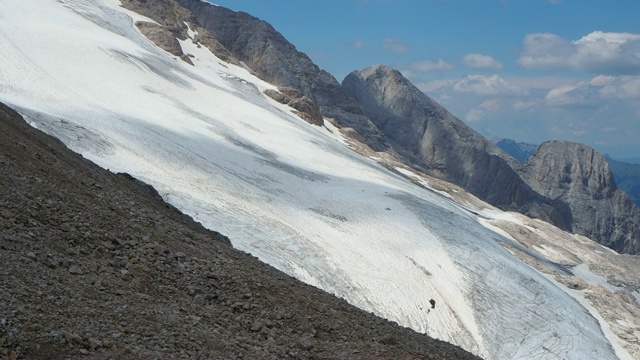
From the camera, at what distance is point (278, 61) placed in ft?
447

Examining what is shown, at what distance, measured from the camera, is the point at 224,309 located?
39.8 ft

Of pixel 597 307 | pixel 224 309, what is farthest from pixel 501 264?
pixel 224 309

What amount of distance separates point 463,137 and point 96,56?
5293 inches

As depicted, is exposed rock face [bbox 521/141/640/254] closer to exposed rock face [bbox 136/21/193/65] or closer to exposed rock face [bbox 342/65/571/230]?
exposed rock face [bbox 342/65/571/230]

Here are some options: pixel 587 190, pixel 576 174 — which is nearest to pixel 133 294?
pixel 576 174

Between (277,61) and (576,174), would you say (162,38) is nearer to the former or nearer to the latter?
(277,61)

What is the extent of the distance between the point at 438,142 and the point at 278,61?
61231 mm

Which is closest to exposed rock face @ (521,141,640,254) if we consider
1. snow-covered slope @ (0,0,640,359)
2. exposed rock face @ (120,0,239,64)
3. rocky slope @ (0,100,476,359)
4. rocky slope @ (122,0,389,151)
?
rocky slope @ (122,0,389,151)

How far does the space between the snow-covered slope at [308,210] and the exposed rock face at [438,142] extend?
4311 inches

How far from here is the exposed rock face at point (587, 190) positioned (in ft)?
611

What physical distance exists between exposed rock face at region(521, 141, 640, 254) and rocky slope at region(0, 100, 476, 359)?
185 metres

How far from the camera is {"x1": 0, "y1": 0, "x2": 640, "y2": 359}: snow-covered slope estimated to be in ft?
100

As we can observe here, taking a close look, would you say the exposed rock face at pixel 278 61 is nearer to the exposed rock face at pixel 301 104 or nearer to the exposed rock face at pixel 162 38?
the exposed rock face at pixel 301 104

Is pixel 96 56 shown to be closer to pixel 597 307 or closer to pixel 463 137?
pixel 597 307
